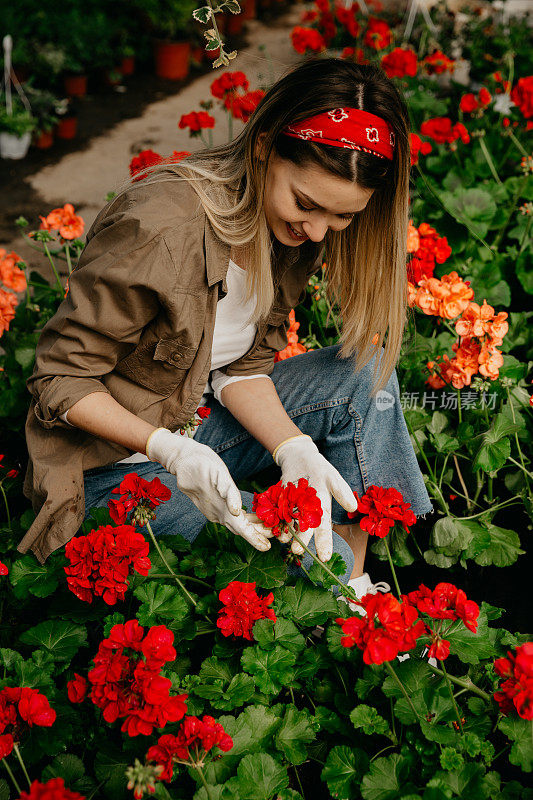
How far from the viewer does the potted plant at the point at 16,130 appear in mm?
4176

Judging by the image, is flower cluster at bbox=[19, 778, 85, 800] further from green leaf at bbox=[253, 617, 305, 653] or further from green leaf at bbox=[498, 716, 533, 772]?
green leaf at bbox=[498, 716, 533, 772]

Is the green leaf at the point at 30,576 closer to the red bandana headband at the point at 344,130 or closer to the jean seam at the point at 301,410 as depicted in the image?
the jean seam at the point at 301,410

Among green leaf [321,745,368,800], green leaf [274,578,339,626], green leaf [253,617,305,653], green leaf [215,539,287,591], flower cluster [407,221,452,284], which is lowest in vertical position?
green leaf [321,745,368,800]

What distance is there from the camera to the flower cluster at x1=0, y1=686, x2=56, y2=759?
110 cm

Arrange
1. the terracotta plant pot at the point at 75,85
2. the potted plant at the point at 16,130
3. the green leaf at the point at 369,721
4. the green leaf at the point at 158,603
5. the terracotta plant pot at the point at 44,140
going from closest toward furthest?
the green leaf at the point at 369,721 < the green leaf at the point at 158,603 < the potted plant at the point at 16,130 < the terracotta plant pot at the point at 44,140 < the terracotta plant pot at the point at 75,85

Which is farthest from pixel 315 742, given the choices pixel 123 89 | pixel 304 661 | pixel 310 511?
pixel 123 89

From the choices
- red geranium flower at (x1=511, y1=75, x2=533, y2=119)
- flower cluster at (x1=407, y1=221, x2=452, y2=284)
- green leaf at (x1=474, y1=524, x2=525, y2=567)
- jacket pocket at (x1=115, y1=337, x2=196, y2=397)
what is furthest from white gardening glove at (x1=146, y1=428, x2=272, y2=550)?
red geranium flower at (x1=511, y1=75, x2=533, y2=119)

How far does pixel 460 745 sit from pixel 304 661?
320 millimetres

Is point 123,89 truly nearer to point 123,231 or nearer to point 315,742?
point 123,231

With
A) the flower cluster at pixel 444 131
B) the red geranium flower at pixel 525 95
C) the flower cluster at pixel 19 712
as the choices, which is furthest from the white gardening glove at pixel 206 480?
the red geranium flower at pixel 525 95

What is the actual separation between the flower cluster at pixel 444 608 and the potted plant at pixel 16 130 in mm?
3941

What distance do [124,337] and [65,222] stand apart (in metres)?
0.90

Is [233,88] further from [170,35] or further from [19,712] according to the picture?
[170,35]

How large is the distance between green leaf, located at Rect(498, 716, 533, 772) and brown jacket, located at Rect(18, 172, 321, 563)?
91 centimetres
